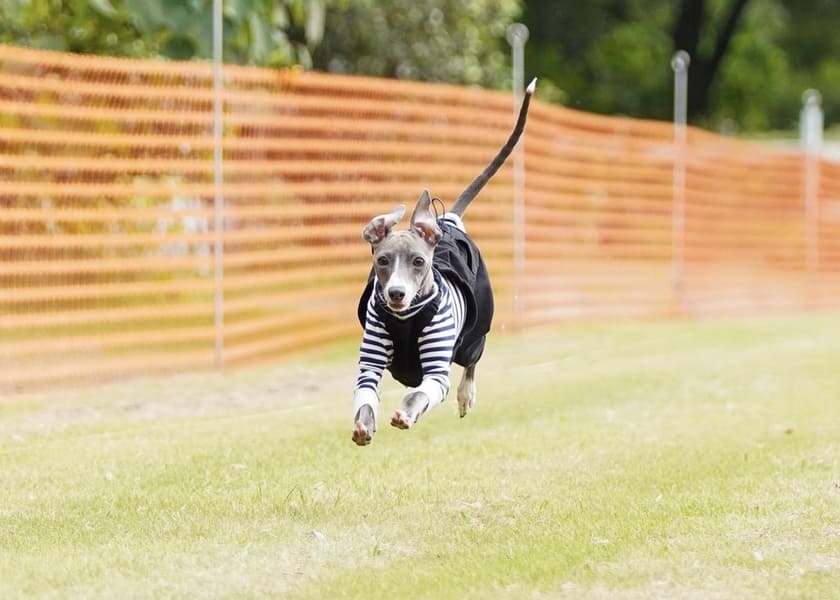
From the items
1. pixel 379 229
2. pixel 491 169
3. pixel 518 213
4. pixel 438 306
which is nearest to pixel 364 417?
pixel 438 306

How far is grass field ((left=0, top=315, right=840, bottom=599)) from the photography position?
A: 17.6 feet

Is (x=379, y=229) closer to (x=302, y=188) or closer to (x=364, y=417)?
(x=364, y=417)

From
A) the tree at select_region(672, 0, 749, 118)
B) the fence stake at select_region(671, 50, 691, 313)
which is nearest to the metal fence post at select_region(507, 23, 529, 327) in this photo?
the fence stake at select_region(671, 50, 691, 313)

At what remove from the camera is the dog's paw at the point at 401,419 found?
19.0 feet

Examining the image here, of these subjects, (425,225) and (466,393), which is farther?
(466,393)

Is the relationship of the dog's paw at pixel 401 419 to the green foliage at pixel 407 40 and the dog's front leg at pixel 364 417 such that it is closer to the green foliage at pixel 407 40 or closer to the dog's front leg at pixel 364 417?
the dog's front leg at pixel 364 417

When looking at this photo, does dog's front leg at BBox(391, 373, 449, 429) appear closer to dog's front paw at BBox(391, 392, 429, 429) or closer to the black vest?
dog's front paw at BBox(391, 392, 429, 429)

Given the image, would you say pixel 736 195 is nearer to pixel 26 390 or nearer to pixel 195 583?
pixel 26 390

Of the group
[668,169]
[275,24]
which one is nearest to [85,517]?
[275,24]

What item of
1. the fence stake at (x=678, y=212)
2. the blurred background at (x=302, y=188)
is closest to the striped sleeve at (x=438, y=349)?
the blurred background at (x=302, y=188)

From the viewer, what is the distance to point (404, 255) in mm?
6020

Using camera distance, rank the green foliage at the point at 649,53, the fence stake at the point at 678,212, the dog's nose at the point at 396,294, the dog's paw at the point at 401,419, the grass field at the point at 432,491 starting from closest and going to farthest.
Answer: the grass field at the point at 432,491 → the dog's paw at the point at 401,419 → the dog's nose at the point at 396,294 → the fence stake at the point at 678,212 → the green foliage at the point at 649,53

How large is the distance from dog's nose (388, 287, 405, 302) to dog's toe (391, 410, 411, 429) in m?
0.44

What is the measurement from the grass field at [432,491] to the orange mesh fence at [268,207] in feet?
1.96
